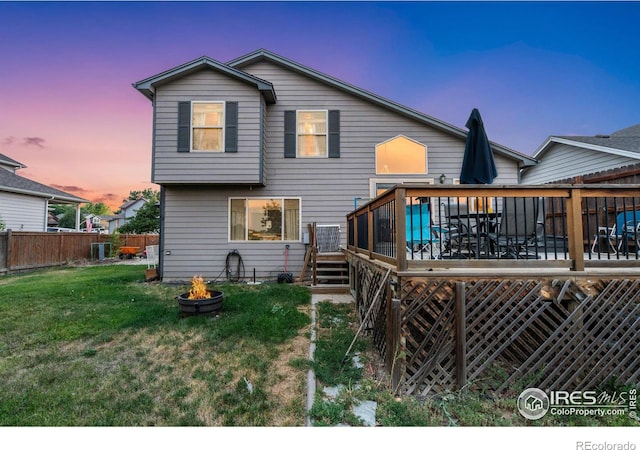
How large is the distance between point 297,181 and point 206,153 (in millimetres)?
2587

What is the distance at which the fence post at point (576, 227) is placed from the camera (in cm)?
294

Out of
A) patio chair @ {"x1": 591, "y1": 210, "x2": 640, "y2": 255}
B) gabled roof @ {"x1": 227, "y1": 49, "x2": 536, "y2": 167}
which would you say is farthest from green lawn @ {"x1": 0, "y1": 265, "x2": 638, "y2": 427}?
gabled roof @ {"x1": 227, "y1": 49, "x2": 536, "y2": 167}

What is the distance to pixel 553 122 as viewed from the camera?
13930 mm

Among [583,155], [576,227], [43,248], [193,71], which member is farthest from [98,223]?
[583,155]

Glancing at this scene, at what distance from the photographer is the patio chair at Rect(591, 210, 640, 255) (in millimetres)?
3027

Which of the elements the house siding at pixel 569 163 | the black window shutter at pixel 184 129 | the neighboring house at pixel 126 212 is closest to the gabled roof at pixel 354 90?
the black window shutter at pixel 184 129

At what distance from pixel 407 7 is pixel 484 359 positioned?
9.57 metres

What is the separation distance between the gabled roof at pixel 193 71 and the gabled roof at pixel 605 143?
10.7 m

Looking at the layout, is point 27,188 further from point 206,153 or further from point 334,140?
point 334,140

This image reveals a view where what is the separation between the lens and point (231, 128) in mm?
7855

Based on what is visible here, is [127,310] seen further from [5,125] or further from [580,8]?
[5,125]

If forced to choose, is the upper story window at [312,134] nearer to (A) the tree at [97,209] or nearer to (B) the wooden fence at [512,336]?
(B) the wooden fence at [512,336]

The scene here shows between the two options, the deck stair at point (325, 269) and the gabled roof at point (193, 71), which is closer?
the deck stair at point (325, 269)

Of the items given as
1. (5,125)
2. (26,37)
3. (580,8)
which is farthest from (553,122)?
(5,125)
